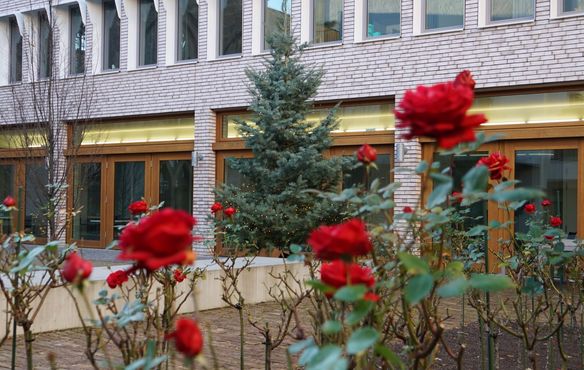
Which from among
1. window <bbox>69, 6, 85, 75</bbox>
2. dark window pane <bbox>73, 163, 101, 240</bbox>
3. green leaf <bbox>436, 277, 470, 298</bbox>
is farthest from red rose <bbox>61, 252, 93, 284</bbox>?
window <bbox>69, 6, 85, 75</bbox>

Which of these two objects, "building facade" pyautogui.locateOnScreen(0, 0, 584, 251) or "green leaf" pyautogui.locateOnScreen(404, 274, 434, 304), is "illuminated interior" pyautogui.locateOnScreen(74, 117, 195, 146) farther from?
"green leaf" pyautogui.locateOnScreen(404, 274, 434, 304)

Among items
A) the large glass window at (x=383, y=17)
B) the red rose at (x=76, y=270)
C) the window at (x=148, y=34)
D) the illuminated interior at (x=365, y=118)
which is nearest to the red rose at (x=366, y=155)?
the red rose at (x=76, y=270)

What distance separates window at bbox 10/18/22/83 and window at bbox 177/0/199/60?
4886mm

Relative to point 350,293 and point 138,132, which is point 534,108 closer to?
point 138,132

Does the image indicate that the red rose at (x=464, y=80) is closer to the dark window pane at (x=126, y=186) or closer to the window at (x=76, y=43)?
the dark window pane at (x=126, y=186)

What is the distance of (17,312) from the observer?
10.8ft

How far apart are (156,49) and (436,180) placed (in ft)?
52.5

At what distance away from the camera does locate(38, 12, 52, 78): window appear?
1614 cm

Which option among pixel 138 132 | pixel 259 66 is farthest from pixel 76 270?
pixel 138 132

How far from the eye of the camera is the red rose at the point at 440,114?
4.88 ft

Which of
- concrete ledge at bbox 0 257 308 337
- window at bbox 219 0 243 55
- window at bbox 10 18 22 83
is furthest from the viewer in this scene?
window at bbox 10 18 22 83

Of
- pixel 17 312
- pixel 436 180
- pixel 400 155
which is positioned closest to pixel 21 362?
pixel 17 312

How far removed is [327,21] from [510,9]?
346 cm

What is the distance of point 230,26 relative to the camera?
53.4ft
